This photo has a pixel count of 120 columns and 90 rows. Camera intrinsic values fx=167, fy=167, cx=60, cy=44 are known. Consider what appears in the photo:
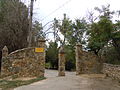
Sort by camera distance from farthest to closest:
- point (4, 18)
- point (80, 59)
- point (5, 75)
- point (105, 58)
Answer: point (4, 18) → point (105, 58) → point (80, 59) → point (5, 75)

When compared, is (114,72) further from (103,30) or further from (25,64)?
(25,64)

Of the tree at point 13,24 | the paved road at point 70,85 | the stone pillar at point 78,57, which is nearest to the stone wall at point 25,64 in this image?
the paved road at point 70,85

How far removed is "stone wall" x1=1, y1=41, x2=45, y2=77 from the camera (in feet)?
36.9

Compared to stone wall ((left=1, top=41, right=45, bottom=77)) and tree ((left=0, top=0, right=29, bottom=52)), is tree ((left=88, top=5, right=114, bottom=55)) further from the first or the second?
tree ((left=0, top=0, right=29, bottom=52))

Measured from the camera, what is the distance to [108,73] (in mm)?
11922

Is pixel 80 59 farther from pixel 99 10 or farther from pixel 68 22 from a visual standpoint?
pixel 68 22

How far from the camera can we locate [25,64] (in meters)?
11.3

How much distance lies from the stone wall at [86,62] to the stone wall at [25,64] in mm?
3472

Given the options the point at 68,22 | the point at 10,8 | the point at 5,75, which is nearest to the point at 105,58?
the point at 5,75

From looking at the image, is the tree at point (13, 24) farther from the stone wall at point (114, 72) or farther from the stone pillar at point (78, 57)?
the stone wall at point (114, 72)

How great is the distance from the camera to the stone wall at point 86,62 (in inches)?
535

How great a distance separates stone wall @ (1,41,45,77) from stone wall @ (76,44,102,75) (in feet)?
11.4

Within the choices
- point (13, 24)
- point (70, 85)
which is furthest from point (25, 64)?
point (13, 24)

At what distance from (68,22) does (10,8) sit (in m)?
15.8
